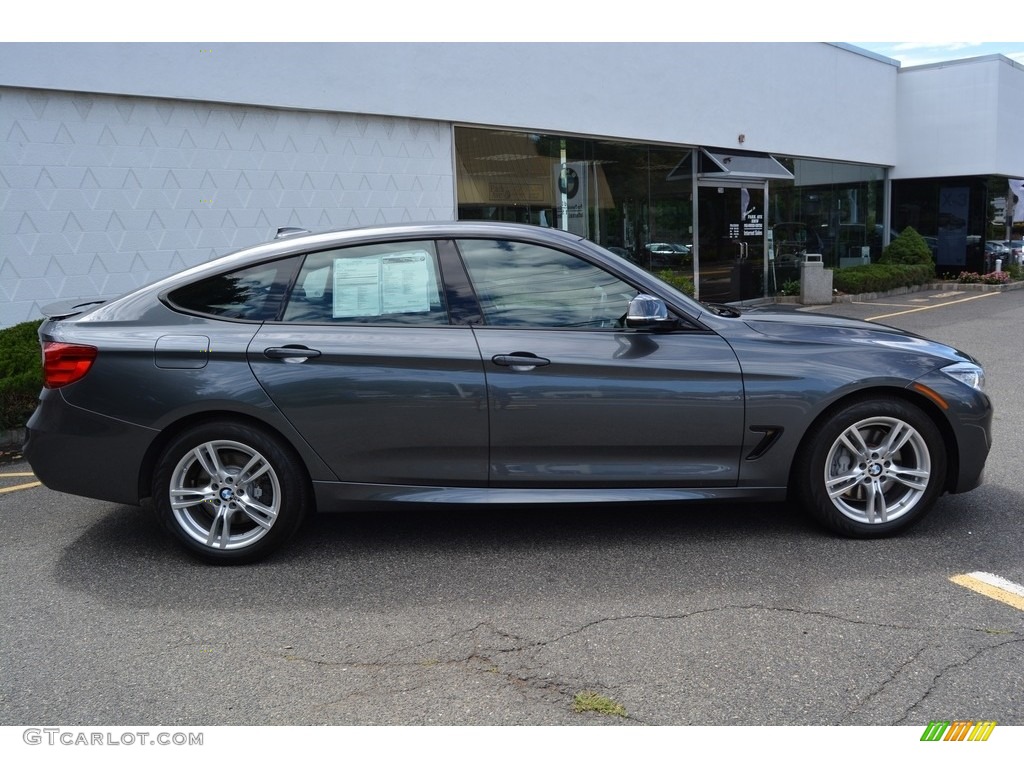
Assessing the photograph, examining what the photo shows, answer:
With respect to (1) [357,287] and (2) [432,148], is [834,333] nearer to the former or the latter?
(1) [357,287]

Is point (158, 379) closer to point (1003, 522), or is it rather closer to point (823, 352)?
point (823, 352)

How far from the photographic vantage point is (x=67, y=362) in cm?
429

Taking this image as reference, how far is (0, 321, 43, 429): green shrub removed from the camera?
688 cm

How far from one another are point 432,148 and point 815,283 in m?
A: 10.3

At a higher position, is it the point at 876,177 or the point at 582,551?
the point at 876,177

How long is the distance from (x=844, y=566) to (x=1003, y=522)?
3.95 ft

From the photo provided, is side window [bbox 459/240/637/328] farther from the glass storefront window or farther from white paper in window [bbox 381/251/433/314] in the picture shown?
the glass storefront window

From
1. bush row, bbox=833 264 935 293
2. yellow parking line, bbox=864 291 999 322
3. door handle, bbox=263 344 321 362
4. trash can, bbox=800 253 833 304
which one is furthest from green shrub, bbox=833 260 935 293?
door handle, bbox=263 344 321 362

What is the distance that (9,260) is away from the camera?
8.37m

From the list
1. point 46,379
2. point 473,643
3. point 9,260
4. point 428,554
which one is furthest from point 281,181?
point 473,643

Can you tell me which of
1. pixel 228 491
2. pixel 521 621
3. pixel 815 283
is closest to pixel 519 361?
pixel 521 621

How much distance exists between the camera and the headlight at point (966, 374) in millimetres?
4500
